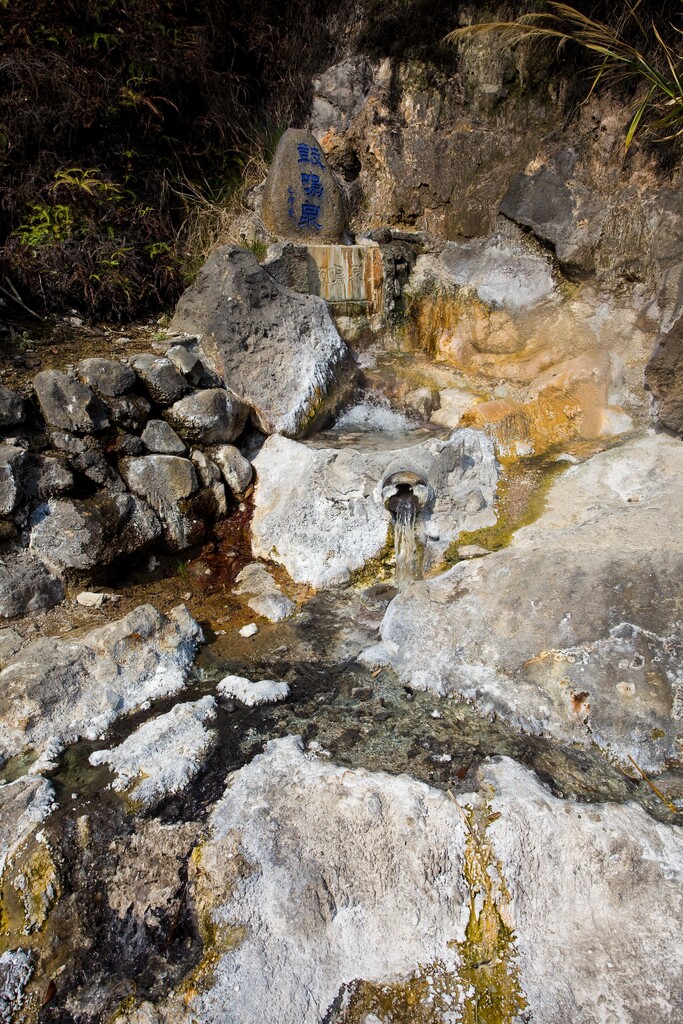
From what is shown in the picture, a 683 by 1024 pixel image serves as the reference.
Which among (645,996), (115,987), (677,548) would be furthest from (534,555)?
(115,987)

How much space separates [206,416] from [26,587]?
5.42 feet

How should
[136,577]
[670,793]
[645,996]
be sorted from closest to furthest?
1. [645,996]
2. [670,793]
3. [136,577]

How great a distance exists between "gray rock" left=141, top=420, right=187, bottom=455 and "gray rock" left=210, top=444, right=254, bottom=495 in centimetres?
28

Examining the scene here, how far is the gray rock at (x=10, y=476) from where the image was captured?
353 centimetres

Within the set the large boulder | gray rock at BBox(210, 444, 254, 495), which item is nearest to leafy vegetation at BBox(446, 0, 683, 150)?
the large boulder

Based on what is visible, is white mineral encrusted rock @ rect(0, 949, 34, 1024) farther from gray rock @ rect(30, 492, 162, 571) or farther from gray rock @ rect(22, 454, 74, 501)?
gray rock @ rect(22, 454, 74, 501)

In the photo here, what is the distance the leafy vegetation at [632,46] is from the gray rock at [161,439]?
153 inches

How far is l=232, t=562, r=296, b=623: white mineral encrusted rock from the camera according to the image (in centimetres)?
370

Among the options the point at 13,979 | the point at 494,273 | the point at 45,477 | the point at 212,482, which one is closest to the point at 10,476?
the point at 45,477

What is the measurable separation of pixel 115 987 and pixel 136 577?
7.51 feet

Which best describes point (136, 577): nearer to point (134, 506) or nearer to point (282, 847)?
point (134, 506)

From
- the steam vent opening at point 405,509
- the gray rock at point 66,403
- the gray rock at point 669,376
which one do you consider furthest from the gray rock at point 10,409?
the gray rock at point 669,376

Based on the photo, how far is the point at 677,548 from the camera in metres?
3.07

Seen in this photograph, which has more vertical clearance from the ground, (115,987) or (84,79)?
(84,79)
